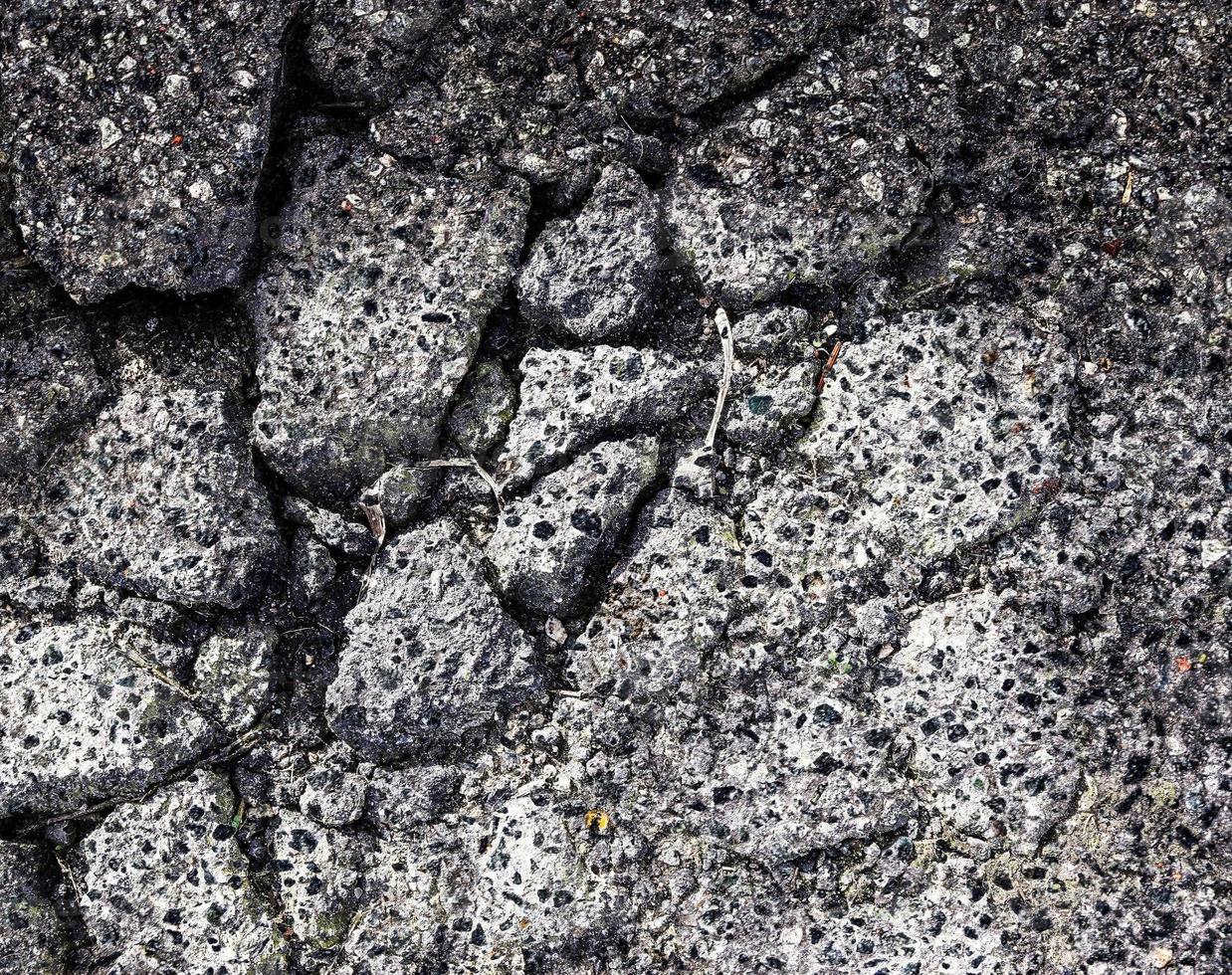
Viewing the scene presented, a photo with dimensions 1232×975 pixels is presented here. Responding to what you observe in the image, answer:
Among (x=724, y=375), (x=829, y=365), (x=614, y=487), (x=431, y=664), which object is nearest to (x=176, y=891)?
(x=431, y=664)

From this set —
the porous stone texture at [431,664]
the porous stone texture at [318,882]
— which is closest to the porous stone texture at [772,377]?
the porous stone texture at [431,664]

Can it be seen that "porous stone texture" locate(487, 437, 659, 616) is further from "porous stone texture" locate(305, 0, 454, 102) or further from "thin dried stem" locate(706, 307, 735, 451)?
"porous stone texture" locate(305, 0, 454, 102)

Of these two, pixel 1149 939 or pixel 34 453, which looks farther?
pixel 34 453

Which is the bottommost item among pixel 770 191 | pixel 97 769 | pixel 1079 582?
pixel 1079 582

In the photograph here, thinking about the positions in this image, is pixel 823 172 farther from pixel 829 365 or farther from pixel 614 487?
pixel 614 487

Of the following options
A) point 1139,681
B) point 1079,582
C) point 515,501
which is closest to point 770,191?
point 515,501

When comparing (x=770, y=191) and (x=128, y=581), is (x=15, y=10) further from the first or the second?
(x=770, y=191)
